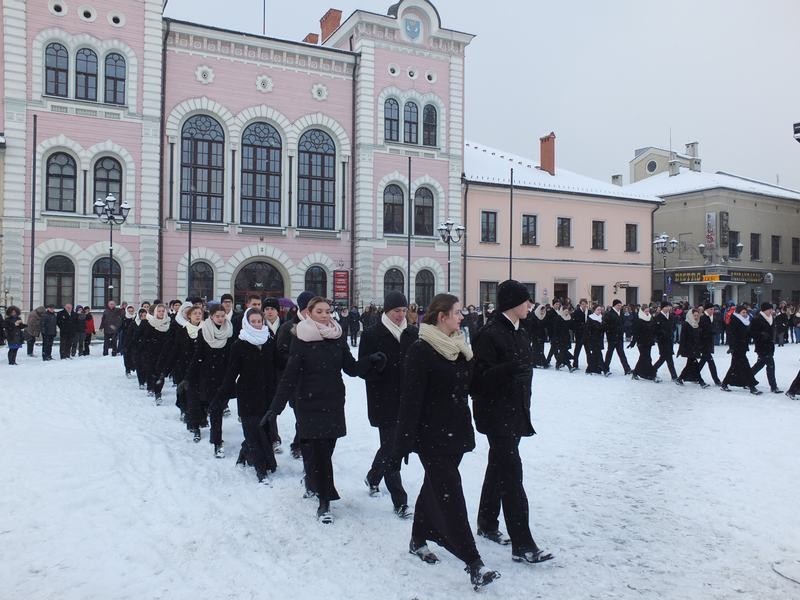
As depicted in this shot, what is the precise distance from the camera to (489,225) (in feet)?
116

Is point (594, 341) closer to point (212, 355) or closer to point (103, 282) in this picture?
point (212, 355)

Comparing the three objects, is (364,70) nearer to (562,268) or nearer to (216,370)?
(562,268)

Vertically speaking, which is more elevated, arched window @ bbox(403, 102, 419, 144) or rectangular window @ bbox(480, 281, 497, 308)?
arched window @ bbox(403, 102, 419, 144)

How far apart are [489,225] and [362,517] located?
30408 millimetres

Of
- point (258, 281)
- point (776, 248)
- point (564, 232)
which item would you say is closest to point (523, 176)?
point (564, 232)

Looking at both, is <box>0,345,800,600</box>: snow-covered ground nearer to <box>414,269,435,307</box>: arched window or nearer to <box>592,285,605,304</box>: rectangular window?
<box>414,269,435,307</box>: arched window

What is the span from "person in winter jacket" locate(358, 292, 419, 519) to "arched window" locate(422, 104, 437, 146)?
28.4 metres

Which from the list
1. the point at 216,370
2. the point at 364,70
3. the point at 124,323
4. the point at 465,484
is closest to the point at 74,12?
the point at 364,70

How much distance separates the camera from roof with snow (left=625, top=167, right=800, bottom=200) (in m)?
44.8

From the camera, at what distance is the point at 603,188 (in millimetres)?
39281

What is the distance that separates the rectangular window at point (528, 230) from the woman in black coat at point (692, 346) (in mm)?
21569

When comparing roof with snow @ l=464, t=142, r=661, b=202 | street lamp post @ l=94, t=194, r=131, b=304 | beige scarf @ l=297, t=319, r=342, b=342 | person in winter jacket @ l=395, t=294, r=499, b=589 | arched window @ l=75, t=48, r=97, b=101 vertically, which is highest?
arched window @ l=75, t=48, r=97, b=101

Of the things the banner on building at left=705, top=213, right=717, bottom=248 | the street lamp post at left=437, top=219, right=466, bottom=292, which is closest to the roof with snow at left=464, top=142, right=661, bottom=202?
the street lamp post at left=437, top=219, right=466, bottom=292

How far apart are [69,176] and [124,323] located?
1023 cm
